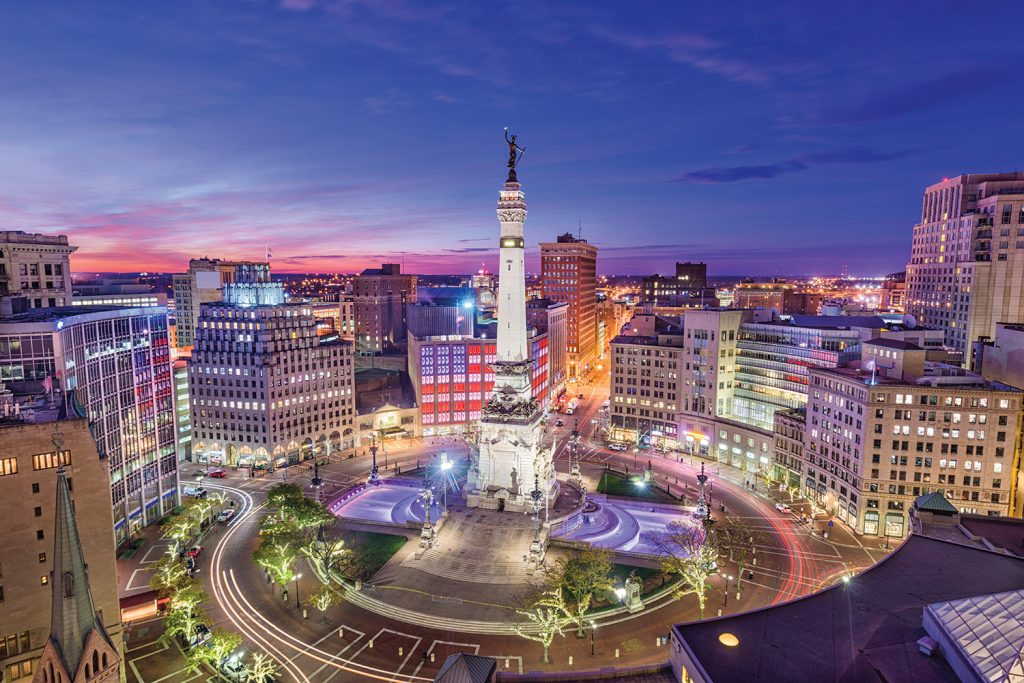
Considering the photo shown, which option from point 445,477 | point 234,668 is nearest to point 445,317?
point 445,477

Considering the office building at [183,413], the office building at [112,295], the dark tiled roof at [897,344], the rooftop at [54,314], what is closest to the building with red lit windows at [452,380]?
the office building at [183,413]

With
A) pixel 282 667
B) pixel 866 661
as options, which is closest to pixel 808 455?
pixel 866 661

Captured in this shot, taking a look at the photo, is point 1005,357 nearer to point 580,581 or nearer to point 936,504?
point 936,504

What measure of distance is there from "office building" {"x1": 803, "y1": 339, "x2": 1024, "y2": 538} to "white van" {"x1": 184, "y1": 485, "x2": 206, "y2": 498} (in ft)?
345

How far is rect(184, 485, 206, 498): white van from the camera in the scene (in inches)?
3839

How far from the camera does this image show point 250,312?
115 m

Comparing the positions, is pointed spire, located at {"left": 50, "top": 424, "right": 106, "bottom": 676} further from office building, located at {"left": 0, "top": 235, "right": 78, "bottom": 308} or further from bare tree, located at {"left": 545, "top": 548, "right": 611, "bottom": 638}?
office building, located at {"left": 0, "top": 235, "right": 78, "bottom": 308}

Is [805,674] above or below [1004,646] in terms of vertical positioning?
below

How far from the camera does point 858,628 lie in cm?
4122

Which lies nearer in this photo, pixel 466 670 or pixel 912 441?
pixel 466 670

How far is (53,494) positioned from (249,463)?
66716 millimetres

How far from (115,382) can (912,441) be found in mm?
115317

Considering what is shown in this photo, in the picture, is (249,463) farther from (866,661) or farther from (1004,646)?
(1004,646)

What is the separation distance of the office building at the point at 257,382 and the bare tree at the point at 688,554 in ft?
243
